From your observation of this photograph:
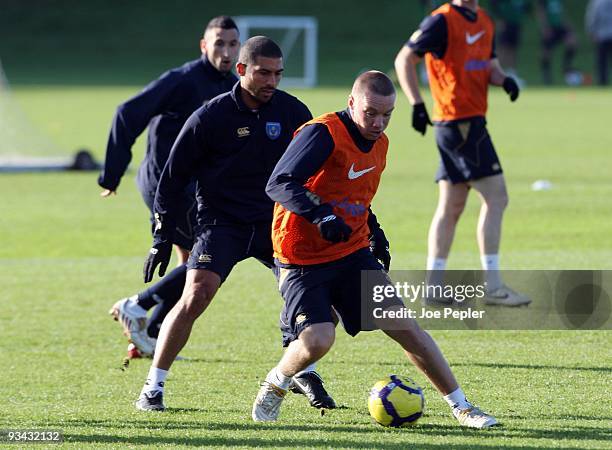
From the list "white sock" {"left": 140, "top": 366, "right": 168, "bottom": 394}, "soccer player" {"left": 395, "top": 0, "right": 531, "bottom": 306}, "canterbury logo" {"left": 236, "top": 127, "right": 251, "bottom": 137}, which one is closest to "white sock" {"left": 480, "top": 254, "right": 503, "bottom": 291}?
"soccer player" {"left": 395, "top": 0, "right": 531, "bottom": 306}

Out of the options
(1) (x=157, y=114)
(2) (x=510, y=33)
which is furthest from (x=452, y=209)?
(2) (x=510, y=33)

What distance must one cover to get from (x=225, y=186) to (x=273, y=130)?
1.33 feet

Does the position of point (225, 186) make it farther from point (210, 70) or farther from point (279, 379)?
point (210, 70)

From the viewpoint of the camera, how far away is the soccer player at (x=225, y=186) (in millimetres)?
7156

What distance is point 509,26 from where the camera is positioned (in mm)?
37281

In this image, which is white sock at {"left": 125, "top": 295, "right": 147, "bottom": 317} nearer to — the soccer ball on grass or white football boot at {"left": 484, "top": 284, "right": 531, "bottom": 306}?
the soccer ball on grass

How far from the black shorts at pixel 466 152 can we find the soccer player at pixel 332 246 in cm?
362

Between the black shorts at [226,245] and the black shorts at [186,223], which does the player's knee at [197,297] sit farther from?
the black shorts at [186,223]

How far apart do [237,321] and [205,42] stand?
7.29 ft

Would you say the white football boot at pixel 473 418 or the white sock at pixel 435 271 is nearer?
the white football boot at pixel 473 418

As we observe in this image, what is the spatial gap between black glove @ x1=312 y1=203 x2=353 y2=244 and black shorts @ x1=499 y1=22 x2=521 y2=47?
31.9 m

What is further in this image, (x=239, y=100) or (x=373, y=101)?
(x=239, y=100)

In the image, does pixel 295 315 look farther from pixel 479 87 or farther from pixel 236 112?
pixel 479 87

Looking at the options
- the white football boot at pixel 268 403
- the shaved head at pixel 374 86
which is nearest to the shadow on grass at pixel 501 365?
the white football boot at pixel 268 403
